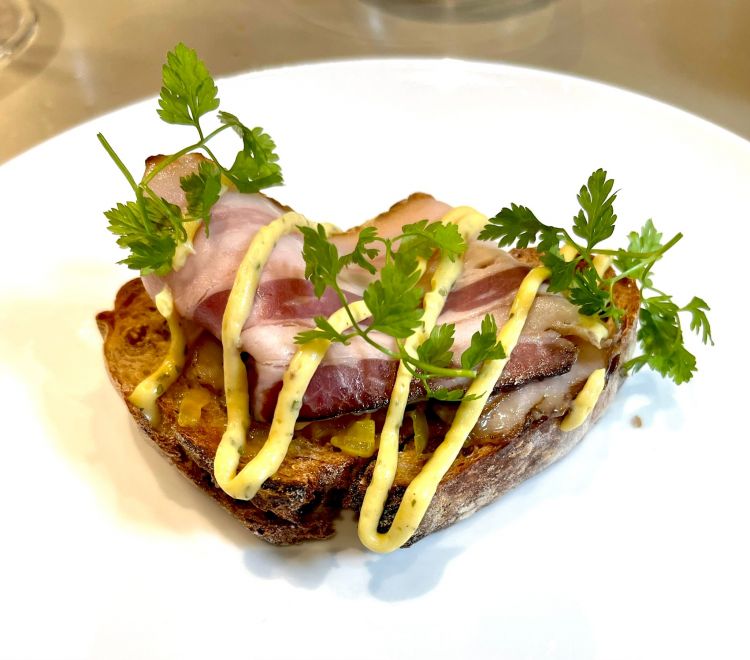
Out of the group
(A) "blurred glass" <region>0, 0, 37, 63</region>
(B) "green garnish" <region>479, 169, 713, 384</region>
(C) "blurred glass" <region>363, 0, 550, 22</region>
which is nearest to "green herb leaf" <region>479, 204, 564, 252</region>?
(B) "green garnish" <region>479, 169, 713, 384</region>

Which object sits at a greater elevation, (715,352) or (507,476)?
(715,352)

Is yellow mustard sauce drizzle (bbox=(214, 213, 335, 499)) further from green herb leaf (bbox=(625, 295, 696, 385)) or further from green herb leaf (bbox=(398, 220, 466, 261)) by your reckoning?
green herb leaf (bbox=(625, 295, 696, 385))

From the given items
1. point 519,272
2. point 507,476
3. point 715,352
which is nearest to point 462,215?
point 519,272

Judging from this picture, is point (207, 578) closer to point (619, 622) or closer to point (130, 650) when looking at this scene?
point (130, 650)

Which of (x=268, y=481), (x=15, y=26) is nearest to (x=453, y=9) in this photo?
(x=15, y=26)

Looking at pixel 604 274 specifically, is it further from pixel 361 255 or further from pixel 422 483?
pixel 422 483

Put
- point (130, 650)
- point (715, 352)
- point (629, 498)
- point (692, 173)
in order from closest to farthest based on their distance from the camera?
point (130, 650) → point (629, 498) → point (715, 352) → point (692, 173)

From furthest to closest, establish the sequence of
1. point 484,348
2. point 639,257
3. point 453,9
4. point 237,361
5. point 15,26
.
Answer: point 453,9
point 15,26
point 639,257
point 237,361
point 484,348
